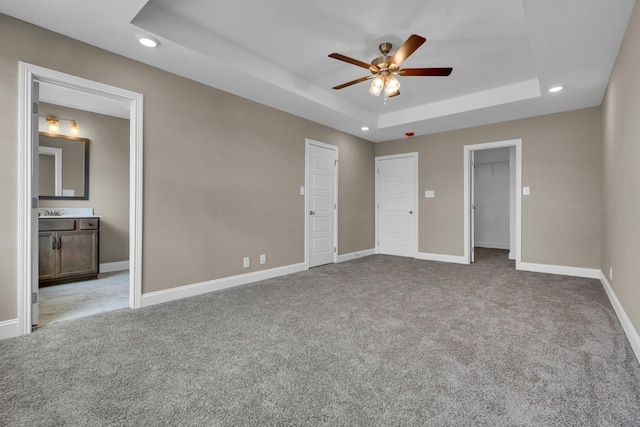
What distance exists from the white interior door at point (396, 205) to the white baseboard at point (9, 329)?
554 cm

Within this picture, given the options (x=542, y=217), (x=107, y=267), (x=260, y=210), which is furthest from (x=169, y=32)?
(x=542, y=217)

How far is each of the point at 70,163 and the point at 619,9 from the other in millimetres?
6490

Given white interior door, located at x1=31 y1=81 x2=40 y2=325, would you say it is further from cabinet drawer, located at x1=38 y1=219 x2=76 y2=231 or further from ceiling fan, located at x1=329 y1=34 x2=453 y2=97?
ceiling fan, located at x1=329 y1=34 x2=453 y2=97

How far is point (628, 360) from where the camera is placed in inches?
76.8

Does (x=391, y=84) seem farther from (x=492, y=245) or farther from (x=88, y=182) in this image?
(x=492, y=245)

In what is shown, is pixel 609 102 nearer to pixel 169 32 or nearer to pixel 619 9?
pixel 619 9

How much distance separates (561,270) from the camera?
4.50m

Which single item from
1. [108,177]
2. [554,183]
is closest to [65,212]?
[108,177]

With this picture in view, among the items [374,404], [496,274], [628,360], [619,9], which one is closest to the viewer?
[374,404]

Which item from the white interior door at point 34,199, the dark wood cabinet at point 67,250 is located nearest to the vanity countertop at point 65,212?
the dark wood cabinet at point 67,250

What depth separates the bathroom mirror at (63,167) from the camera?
4.33 meters

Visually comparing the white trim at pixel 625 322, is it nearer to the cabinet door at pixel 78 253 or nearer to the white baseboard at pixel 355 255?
the white baseboard at pixel 355 255

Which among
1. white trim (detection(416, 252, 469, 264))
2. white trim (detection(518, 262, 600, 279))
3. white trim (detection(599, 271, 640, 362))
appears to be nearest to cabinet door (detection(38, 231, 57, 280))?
white trim (detection(416, 252, 469, 264))

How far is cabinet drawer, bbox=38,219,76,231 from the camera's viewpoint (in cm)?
387
